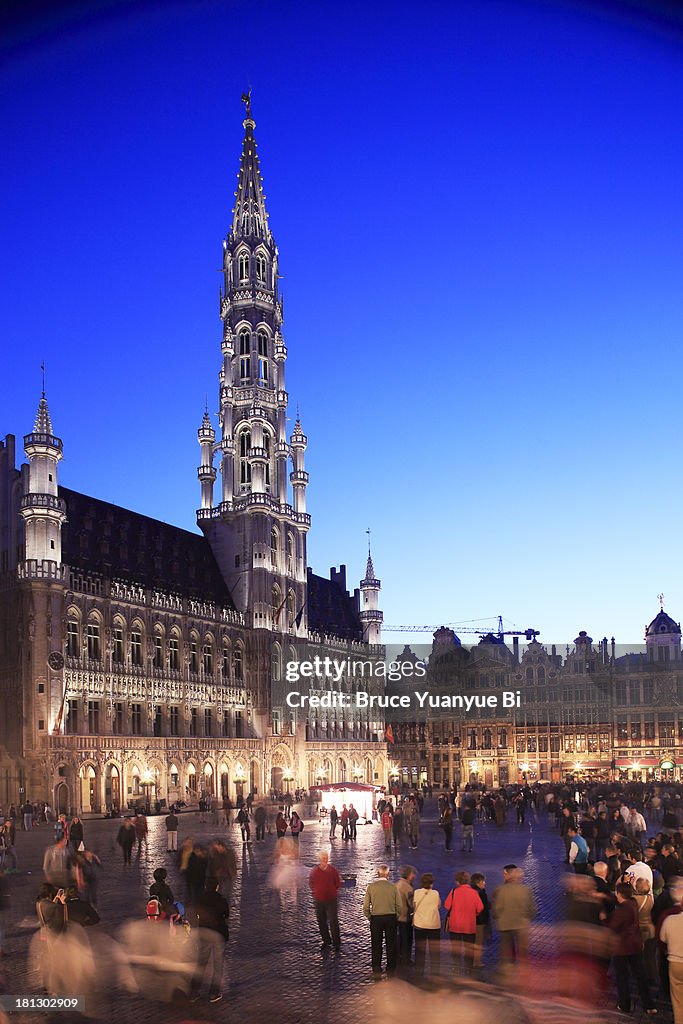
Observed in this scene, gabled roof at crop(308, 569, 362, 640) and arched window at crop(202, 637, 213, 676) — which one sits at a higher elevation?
gabled roof at crop(308, 569, 362, 640)

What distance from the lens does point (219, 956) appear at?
13.9 meters

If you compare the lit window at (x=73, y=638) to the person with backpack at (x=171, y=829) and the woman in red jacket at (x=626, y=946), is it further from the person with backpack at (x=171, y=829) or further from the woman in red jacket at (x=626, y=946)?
the woman in red jacket at (x=626, y=946)

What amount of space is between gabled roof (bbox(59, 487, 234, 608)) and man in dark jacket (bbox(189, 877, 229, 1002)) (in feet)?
176

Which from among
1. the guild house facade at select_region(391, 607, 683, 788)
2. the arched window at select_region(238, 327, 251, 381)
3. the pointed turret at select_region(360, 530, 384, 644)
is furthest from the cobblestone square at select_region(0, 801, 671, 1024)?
the pointed turret at select_region(360, 530, 384, 644)

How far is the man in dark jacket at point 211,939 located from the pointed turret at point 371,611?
96.9 metres

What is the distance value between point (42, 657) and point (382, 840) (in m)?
28.0

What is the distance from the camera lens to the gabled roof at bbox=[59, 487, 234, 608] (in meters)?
70.8

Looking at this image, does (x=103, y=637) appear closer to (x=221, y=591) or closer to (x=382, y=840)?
(x=221, y=591)

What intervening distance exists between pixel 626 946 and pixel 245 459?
260ft

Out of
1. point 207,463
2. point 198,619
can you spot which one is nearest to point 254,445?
point 207,463

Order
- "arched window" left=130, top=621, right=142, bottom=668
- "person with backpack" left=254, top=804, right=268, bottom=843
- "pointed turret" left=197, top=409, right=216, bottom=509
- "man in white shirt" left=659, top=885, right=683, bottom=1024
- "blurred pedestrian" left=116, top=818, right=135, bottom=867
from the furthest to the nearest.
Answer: "pointed turret" left=197, top=409, right=216, bottom=509
"arched window" left=130, top=621, right=142, bottom=668
"person with backpack" left=254, top=804, right=268, bottom=843
"blurred pedestrian" left=116, top=818, right=135, bottom=867
"man in white shirt" left=659, top=885, right=683, bottom=1024

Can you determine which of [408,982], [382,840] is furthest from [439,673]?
[408,982]

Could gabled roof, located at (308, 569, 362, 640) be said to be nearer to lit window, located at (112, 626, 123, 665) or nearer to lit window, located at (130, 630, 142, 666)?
lit window, located at (130, 630, 142, 666)

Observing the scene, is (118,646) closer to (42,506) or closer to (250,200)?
(42,506)
